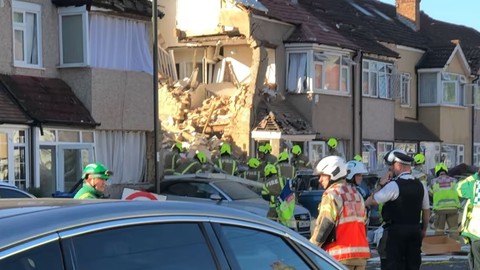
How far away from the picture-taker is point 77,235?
10.8ft

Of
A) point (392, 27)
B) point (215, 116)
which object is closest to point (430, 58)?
point (392, 27)

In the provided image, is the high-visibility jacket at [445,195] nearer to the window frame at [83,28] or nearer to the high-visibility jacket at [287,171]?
the high-visibility jacket at [287,171]

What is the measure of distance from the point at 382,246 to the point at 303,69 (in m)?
19.3

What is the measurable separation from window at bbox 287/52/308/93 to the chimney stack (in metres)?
12.2

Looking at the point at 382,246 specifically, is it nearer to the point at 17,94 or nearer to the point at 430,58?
the point at 17,94

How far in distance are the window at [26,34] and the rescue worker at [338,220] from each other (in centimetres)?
1313

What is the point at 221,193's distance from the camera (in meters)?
16.7

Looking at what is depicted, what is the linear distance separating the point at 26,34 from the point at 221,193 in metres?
6.23

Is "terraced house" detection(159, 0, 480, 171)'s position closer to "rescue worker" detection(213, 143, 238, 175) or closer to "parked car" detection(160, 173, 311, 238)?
"rescue worker" detection(213, 143, 238, 175)

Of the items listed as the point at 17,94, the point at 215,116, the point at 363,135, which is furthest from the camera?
the point at 363,135

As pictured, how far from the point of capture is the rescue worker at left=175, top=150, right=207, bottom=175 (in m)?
20.0

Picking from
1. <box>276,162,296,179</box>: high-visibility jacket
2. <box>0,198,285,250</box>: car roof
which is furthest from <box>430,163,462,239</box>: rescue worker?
<box>0,198,285,250</box>: car roof

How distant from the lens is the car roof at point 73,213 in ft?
10.4

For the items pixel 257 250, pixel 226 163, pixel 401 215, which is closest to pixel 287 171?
pixel 226 163
